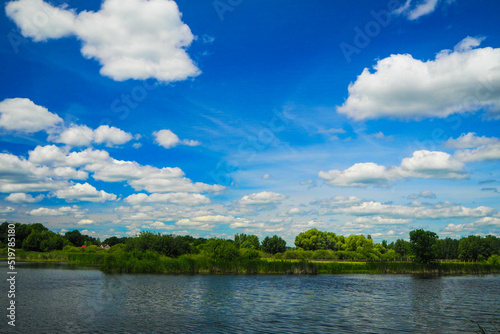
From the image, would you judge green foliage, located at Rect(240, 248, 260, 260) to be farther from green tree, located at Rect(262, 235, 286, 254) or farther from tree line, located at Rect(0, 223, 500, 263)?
green tree, located at Rect(262, 235, 286, 254)

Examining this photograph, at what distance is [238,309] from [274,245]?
156 meters

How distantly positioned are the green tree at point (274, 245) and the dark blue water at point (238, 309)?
13550cm

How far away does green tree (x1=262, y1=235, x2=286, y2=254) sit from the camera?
187 m

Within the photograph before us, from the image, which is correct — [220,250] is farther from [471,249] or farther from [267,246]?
[471,249]

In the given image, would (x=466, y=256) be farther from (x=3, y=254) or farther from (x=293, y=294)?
(x=3, y=254)

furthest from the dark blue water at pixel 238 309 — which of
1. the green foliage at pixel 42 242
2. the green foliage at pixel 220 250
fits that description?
the green foliage at pixel 42 242

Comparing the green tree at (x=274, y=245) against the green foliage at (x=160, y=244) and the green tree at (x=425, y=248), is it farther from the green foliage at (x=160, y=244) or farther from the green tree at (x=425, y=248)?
the green foliage at (x=160, y=244)

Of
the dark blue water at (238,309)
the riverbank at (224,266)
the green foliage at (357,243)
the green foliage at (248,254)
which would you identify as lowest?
the dark blue water at (238,309)

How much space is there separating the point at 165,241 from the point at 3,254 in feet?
309

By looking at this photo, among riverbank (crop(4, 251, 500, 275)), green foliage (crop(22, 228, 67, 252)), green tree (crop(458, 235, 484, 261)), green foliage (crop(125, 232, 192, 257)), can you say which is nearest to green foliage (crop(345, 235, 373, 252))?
green tree (crop(458, 235, 484, 261))

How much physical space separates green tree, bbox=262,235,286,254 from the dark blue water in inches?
5335

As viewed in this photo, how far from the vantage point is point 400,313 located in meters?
35.1

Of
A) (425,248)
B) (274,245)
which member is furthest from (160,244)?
(274,245)

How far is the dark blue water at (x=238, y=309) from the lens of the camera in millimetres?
27531
